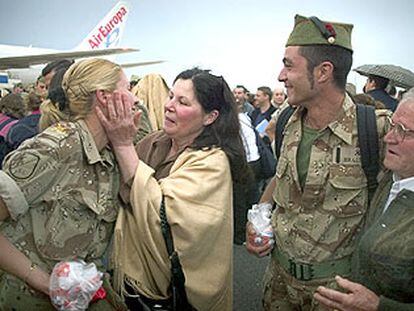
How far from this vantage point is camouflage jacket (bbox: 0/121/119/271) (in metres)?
1.36

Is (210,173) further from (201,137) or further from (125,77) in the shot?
(125,77)

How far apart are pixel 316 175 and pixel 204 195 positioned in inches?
19.0

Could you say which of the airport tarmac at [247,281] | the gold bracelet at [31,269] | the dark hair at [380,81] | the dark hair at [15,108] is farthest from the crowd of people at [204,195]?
the dark hair at [15,108]

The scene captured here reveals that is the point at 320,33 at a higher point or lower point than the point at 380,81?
higher

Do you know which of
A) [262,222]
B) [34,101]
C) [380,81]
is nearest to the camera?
[262,222]

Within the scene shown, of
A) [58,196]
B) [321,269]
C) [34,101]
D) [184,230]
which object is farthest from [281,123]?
[34,101]

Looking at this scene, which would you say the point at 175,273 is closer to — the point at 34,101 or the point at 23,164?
the point at 23,164

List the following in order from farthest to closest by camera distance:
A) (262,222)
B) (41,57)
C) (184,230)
A: (41,57), (262,222), (184,230)

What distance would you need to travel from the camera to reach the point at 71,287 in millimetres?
1396

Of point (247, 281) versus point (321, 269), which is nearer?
point (321, 269)

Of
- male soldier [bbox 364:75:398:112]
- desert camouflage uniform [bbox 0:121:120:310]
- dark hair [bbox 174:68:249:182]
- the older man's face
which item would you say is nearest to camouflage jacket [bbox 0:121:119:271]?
desert camouflage uniform [bbox 0:121:120:310]

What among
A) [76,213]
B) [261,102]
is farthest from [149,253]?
[261,102]

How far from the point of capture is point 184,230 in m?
1.61

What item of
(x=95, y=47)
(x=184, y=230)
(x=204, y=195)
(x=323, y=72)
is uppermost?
(x=323, y=72)
